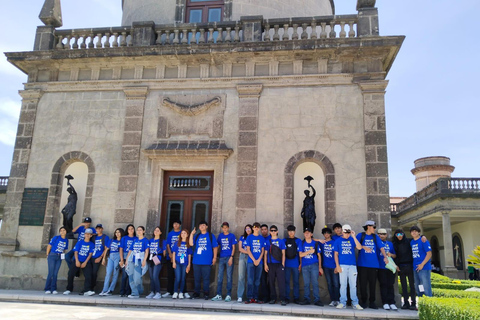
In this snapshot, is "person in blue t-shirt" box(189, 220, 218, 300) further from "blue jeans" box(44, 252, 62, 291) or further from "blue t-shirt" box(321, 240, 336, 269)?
"blue jeans" box(44, 252, 62, 291)

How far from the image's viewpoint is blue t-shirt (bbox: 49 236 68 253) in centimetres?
1033

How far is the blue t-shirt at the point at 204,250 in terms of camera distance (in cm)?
970

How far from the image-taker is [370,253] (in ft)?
29.9

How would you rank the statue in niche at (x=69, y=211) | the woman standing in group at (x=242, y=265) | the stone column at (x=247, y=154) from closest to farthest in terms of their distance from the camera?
the woman standing in group at (x=242, y=265)
the stone column at (x=247, y=154)
the statue in niche at (x=69, y=211)

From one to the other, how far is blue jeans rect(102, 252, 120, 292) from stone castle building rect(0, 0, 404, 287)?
3.42 ft

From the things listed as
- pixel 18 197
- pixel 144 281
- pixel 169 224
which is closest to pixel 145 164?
pixel 169 224

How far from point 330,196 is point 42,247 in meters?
7.80

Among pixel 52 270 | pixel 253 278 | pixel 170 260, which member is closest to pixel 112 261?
pixel 170 260

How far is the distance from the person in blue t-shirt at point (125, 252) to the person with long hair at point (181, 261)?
1.14m

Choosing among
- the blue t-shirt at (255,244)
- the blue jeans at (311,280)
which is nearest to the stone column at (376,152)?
the blue jeans at (311,280)

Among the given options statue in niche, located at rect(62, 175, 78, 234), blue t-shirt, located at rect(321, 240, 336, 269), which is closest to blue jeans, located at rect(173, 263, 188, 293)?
blue t-shirt, located at rect(321, 240, 336, 269)

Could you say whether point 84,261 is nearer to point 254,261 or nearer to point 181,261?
point 181,261

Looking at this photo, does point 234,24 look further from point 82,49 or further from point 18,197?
point 18,197

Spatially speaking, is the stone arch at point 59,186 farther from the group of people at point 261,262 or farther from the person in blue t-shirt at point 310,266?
the person in blue t-shirt at point 310,266
